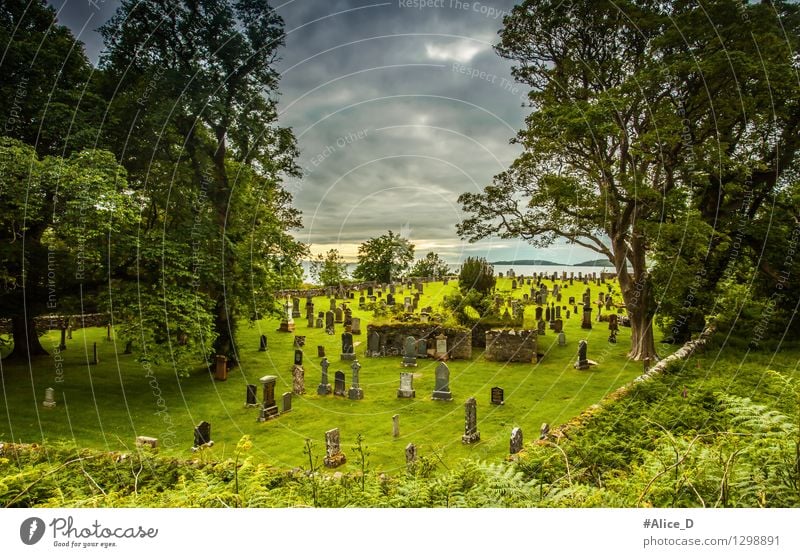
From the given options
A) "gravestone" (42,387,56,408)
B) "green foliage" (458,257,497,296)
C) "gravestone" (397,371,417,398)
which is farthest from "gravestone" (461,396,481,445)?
"gravestone" (42,387,56,408)

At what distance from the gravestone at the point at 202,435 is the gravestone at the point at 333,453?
2.48 m

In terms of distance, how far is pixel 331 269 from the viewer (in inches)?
1304

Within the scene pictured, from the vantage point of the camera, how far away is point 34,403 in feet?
34.4

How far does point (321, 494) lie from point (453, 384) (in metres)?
9.10

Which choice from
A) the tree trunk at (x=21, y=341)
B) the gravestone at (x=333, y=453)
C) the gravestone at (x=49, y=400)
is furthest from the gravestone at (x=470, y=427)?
the tree trunk at (x=21, y=341)

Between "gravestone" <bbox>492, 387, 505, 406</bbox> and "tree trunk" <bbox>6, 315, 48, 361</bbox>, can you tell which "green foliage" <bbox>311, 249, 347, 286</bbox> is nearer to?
"tree trunk" <bbox>6, 315, 48, 361</bbox>

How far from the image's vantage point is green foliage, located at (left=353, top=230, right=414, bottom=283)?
36.0m

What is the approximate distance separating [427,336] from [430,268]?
2177 cm

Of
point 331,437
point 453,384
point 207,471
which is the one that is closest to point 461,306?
point 453,384

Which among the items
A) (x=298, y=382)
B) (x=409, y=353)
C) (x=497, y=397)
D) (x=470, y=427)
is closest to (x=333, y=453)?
(x=470, y=427)

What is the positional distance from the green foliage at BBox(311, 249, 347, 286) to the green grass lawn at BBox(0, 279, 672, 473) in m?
17.0

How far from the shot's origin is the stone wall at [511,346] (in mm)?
14773

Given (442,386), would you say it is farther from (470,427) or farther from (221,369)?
(221,369)

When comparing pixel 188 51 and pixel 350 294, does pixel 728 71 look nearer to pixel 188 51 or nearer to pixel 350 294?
pixel 188 51
